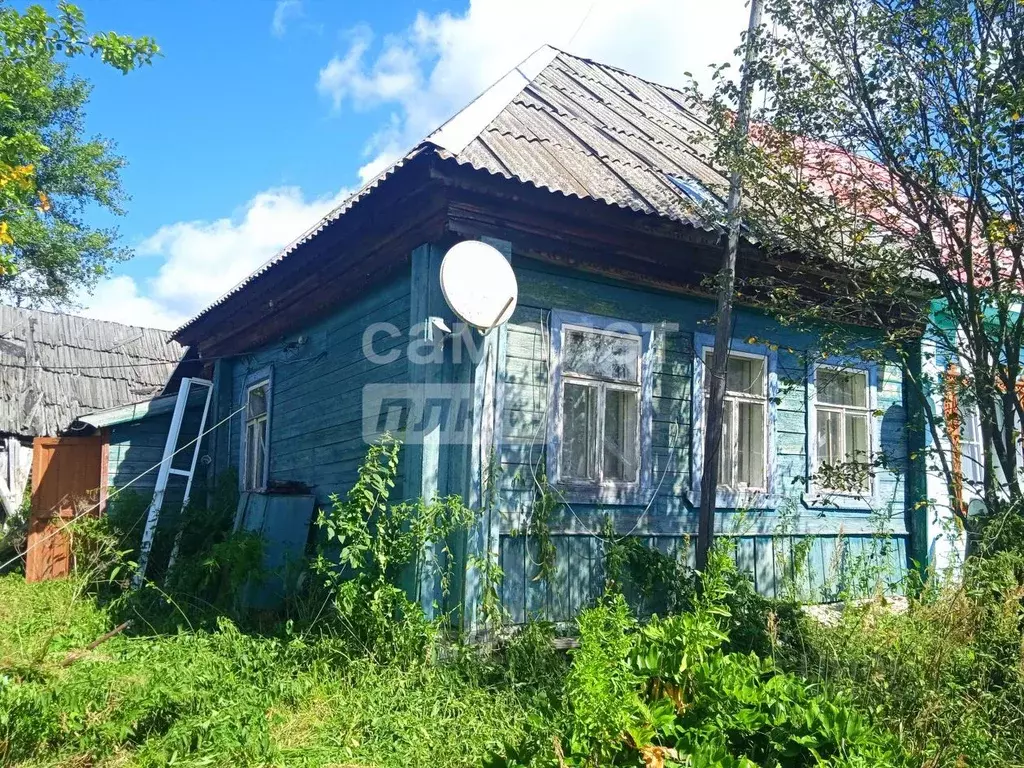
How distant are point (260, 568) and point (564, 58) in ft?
20.7

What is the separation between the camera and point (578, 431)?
18.4 feet

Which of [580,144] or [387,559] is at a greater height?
[580,144]

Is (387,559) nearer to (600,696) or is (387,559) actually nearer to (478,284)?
(478,284)

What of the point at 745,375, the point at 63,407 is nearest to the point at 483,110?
the point at 745,375

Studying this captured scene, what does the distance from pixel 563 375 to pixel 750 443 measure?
1963 mm

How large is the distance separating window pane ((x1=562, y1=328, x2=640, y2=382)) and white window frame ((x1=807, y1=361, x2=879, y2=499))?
171 centimetres

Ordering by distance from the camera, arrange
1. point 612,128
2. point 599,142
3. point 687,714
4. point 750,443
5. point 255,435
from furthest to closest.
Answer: point 255,435 < point 612,128 < point 599,142 < point 750,443 < point 687,714

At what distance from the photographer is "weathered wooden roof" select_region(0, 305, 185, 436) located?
11.5 metres

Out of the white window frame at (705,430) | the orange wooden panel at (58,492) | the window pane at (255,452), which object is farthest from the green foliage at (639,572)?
the orange wooden panel at (58,492)

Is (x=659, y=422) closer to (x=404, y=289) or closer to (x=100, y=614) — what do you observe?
(x=404, y=289)

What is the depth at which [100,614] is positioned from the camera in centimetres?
610

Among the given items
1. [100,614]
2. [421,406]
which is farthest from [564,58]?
[100,614]

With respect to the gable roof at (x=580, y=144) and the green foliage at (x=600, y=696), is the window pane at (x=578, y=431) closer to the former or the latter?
the gable roof at (x=580, y=144)

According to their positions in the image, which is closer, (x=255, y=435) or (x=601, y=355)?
(x=601, y=355)
